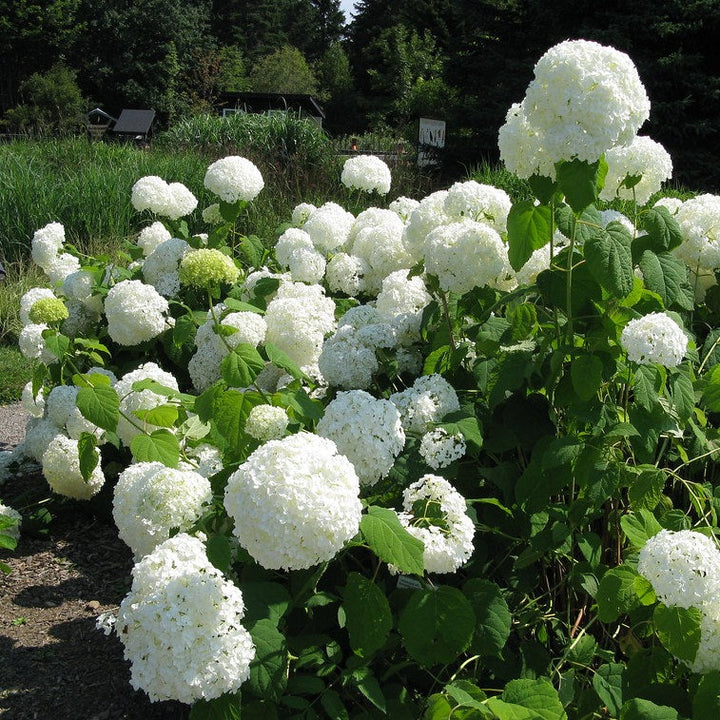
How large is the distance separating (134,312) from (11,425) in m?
2.64

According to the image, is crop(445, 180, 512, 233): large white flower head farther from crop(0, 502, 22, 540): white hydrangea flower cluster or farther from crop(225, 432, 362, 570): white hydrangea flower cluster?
crop(0, 502, 22, 540): white hydrangea flower cluster

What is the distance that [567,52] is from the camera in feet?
6.05

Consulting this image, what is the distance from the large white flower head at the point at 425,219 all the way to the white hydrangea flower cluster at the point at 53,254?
2.04 metres

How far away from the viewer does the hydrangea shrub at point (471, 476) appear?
64.0 inches

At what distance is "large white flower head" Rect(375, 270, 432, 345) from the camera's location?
2689mm

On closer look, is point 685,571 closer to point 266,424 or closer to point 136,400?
point 266,424

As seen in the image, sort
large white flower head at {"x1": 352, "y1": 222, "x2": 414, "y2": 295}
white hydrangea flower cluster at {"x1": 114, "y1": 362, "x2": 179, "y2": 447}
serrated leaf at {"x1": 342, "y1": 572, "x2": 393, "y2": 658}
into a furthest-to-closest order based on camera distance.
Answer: large white flower head at {"x1": 352, "y1": 222, "x2": 414, "y2": 295}
white hydrangea flower cluster at {"x1": 114, "y1": 362, "x2": 179, "y2": 447}
serrated leaf at {"x1": 342, "y1": 572, "x2": 393, "y2": 658}

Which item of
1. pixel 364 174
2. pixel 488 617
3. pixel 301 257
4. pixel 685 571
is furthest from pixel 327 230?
pixel 685 571

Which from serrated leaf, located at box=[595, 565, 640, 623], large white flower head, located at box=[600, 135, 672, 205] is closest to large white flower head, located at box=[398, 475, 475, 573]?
serrated leaf, located at box=[595, 565, 640, 623]

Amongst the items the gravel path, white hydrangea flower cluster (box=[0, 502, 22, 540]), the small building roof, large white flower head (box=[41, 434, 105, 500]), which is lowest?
the small building roof

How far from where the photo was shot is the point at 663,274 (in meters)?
2.23

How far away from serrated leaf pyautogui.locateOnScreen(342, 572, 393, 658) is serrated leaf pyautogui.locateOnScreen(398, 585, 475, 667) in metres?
0.05

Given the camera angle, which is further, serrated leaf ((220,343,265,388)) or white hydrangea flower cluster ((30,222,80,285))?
white hydrangea flower cluster ((30,222,80,285))

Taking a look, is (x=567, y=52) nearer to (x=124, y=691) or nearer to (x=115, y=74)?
(x=124, y=691)
